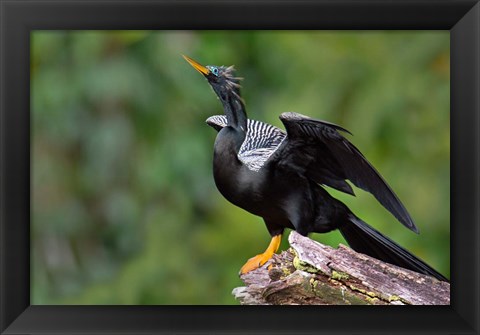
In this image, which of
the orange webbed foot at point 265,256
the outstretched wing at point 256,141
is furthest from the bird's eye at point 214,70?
the orange webbed foot at point 265,256

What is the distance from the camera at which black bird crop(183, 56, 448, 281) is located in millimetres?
3594

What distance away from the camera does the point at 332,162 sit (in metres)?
3.64

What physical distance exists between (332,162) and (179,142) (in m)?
0.98

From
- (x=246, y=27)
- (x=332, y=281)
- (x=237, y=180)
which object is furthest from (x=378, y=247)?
(x=246, y=27)

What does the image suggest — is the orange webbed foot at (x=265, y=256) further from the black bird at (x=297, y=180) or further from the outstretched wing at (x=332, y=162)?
the outstretched wing at (x=332, y=162)

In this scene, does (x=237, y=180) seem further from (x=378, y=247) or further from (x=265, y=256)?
(x=378, y=247)

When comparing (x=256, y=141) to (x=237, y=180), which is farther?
(x=256, y=141)

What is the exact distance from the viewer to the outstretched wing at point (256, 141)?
3648mm

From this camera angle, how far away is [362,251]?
145 inches

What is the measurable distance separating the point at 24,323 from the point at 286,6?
169 centimetres

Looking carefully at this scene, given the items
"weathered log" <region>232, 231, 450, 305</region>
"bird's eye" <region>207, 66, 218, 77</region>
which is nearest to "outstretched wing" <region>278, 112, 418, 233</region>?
"weathered log" <region>232, 231, 450, 305</region>

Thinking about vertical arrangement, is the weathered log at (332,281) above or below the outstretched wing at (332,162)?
below

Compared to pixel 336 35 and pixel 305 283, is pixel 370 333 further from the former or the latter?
pixel 336 35

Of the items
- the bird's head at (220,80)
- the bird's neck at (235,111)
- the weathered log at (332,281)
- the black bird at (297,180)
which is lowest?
the weathered log at (332,281)
